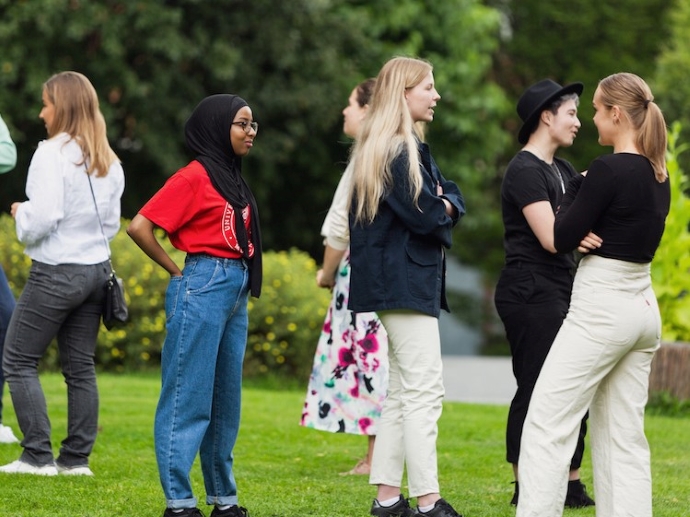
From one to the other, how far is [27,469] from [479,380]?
913cm

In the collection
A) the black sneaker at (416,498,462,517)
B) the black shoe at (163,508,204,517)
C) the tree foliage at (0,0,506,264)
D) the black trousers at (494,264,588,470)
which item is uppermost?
the tree foliage at (0,0,506,264)

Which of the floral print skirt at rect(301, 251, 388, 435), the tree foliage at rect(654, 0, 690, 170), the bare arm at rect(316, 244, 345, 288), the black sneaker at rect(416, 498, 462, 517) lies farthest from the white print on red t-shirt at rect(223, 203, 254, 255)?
the tree foliage at rect(654, 0, 690, 170)

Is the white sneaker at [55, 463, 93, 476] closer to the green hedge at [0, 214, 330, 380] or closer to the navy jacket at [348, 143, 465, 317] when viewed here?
the navy jacket at [348, 143, 465, 317]

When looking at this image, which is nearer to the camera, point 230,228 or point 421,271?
point 230,228

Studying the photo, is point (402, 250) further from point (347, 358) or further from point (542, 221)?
point (347, 358)

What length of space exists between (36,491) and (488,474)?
268 centimetres

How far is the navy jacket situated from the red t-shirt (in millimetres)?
575

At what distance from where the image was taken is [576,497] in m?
6.26

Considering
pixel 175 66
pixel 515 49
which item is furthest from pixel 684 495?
pixel 515 49

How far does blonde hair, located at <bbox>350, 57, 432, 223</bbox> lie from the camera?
5453 mm

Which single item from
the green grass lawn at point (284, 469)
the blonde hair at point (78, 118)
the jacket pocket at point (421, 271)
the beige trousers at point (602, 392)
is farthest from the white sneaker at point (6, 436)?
the beige trousers at point (602, 392)

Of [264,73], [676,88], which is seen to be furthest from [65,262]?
[676,88]

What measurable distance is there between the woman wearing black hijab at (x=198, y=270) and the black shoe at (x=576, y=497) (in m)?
1.97

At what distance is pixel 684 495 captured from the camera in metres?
6.63
